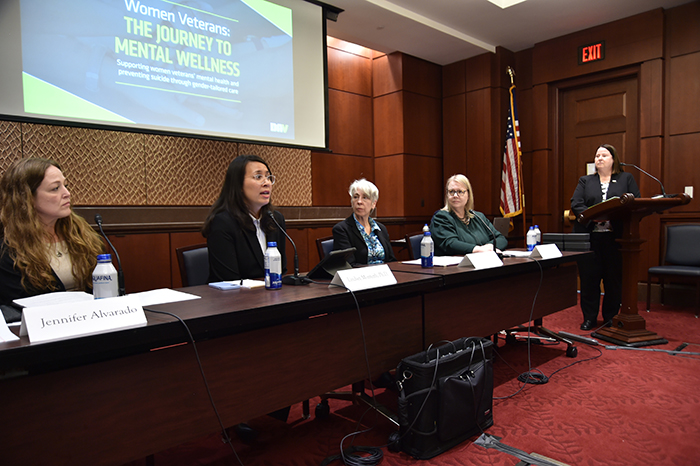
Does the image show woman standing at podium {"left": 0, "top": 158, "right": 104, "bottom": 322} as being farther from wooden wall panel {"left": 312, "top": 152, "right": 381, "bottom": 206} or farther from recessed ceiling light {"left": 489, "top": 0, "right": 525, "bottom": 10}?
recessed ceiling light {"left": 489, "top": 0, "right": 525, "bottom": 10}

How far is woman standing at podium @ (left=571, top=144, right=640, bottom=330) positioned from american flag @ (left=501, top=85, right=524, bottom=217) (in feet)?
5.29

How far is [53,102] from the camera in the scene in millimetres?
2971

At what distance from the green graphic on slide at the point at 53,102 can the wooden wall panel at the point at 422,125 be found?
349 centimetres

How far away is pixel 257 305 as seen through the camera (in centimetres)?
136

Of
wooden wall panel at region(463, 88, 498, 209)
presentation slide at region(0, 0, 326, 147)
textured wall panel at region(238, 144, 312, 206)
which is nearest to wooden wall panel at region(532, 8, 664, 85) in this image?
wooden wall panel at region(463, 88, 498, 209)

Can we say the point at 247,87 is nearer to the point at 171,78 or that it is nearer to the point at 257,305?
the point at 171,78

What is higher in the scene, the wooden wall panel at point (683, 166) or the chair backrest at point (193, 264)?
the wooden wall panel at point (683, 166)

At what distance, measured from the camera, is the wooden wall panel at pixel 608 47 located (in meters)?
4.49

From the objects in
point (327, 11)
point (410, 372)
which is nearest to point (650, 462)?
point (410, 372)

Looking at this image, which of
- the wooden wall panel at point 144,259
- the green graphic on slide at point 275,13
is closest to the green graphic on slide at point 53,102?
the wooden wall panel at point 144,259

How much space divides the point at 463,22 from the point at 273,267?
14.1 feet

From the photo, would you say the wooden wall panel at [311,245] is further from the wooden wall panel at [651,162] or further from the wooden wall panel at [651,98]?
the wooden wall panel at [651,98]

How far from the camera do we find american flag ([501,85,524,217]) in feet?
17.6

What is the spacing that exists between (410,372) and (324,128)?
3.27m
